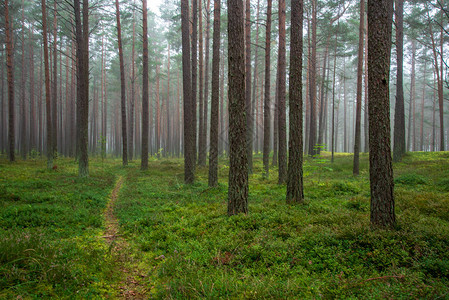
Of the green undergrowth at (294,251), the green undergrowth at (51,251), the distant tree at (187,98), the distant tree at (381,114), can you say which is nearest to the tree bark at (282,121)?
the green undergrowth at (294,251)

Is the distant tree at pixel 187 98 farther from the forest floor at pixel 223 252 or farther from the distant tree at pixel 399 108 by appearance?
the distant tree at pixel 399 108

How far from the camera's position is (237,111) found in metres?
6.40

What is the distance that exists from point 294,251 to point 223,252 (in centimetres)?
135

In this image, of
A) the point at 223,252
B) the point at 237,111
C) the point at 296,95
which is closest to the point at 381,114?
the point at 296,95

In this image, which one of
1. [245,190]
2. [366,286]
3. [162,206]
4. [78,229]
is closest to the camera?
[366,286]

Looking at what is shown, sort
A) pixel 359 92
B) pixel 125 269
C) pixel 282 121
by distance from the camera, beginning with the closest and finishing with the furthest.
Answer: pixel 125 269 < pixel 282 121 < pixel 359 92

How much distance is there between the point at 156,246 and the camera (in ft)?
17.1

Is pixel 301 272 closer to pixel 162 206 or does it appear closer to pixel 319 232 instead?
pixel 319 232

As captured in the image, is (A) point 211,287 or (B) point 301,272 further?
(B) point 301,272

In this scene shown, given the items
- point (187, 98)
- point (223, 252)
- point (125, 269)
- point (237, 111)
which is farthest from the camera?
point (187, 98)

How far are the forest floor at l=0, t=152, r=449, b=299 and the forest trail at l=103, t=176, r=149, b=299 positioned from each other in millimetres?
20

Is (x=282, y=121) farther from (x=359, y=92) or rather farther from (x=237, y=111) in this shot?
(x=237, y=111)

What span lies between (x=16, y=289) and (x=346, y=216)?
21.0 ft

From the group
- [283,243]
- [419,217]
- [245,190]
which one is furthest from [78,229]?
[419,217]
